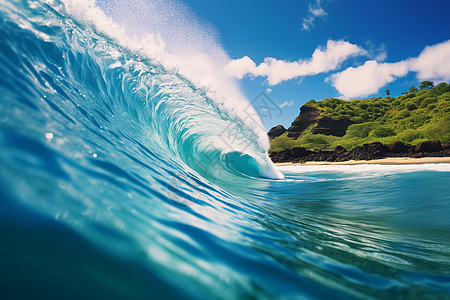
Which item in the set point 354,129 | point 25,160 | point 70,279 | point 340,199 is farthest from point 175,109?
point 354,129

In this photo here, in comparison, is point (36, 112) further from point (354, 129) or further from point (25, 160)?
point (354, 129)

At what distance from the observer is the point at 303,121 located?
66.1 metres

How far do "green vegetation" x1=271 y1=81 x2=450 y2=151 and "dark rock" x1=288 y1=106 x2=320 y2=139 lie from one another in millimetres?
1783

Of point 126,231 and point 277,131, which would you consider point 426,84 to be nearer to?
point 277,131

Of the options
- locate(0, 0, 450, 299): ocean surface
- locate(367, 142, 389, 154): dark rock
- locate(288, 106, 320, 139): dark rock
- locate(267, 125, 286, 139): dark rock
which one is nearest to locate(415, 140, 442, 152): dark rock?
locate(367, 142, 389, 154): dark rock

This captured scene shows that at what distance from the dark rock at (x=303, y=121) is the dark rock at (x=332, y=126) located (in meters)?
4.99

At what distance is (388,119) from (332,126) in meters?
11.7

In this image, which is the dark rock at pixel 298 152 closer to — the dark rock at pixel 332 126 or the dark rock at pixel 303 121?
the dark rock at pixel 332 126

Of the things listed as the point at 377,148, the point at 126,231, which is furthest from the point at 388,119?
the point at 126,231

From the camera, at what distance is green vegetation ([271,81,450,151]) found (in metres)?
29.7

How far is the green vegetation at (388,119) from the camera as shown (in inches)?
1168

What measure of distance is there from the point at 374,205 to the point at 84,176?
3.99 metres

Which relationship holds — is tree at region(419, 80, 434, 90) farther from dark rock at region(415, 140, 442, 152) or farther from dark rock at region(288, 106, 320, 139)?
dark rock at region(415, 140, 442, 152)

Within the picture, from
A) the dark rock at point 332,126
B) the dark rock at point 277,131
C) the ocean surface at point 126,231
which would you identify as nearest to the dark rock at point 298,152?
the ocean surface at point 126,231
